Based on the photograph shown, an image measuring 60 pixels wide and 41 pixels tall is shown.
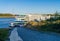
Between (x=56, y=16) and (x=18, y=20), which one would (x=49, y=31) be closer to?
(x=56, y=16)

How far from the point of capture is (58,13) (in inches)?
802

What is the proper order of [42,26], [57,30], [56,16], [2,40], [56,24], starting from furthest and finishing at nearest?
[56,16] < [42,26] < [56,24] < [57,30] < [2,40]

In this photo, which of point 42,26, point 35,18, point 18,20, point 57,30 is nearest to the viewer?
point 57,30

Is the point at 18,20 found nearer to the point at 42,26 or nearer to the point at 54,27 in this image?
the point at 42,26

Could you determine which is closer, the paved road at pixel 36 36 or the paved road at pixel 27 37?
the paved road at pixel 27 37

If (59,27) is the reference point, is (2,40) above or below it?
above

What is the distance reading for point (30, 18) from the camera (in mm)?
23672

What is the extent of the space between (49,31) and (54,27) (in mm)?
549

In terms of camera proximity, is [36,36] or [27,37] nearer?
[27,37]

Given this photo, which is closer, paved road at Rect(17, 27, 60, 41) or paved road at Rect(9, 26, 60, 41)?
paved road at Rect(9, 26, 60, 41)

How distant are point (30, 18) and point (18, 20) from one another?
2.04 meters

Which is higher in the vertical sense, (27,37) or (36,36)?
(27,37)

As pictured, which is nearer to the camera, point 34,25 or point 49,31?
point 49,31

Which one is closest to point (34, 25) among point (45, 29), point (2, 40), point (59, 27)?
point (45, 29)
